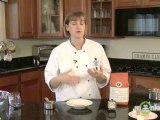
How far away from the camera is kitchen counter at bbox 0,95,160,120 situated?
1706 millimetres

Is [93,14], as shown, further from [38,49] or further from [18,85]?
[18,85]

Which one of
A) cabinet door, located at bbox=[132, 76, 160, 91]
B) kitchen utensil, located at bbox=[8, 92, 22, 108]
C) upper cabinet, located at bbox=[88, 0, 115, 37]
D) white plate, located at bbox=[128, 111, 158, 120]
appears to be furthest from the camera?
upper cabinet, located at bbox=[88, 0, 115, 37]

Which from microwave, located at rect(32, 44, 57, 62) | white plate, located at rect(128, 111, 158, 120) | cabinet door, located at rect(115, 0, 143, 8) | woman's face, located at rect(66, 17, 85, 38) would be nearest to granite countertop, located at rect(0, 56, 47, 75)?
microwave, located at rect(32, 44, 57, 62)

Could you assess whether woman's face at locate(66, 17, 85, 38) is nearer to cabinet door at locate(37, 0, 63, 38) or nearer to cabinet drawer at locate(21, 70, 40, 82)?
cabinet drawer at locate(21, 70, 40, 82)

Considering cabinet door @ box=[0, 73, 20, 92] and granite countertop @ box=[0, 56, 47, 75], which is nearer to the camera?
cabinet door @ box=[0, 73, 20, 92]

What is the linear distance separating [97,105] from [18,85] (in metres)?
1.93

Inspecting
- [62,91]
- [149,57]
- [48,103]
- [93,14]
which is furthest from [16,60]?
[48,103]

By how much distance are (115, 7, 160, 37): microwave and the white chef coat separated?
4.62ft

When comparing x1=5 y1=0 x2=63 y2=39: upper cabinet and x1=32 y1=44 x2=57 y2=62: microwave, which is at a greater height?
x1=5 y1=0 x2=63 y2=39: upper cabinet

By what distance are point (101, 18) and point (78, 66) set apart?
1.83 meters

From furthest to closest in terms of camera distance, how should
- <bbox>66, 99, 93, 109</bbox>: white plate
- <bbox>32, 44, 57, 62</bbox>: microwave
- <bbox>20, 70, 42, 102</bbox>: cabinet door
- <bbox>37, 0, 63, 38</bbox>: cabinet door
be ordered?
1. <bbox>32, 44, 57, 62</bbox>: microwave
2. <bbox>37, 0, 63, 38</bbox>: cabinet door
3. <bbox>20, 70, 42, 102</bbox>: cabinet door
4. <bbox>66, 99, 93, 109</bbox>: white plate

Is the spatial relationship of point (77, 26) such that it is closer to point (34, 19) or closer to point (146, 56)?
point (146, 56)

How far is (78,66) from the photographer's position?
227cm

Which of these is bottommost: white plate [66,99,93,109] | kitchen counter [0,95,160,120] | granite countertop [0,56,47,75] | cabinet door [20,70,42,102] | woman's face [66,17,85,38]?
cabinet door [20,70,42,102]
